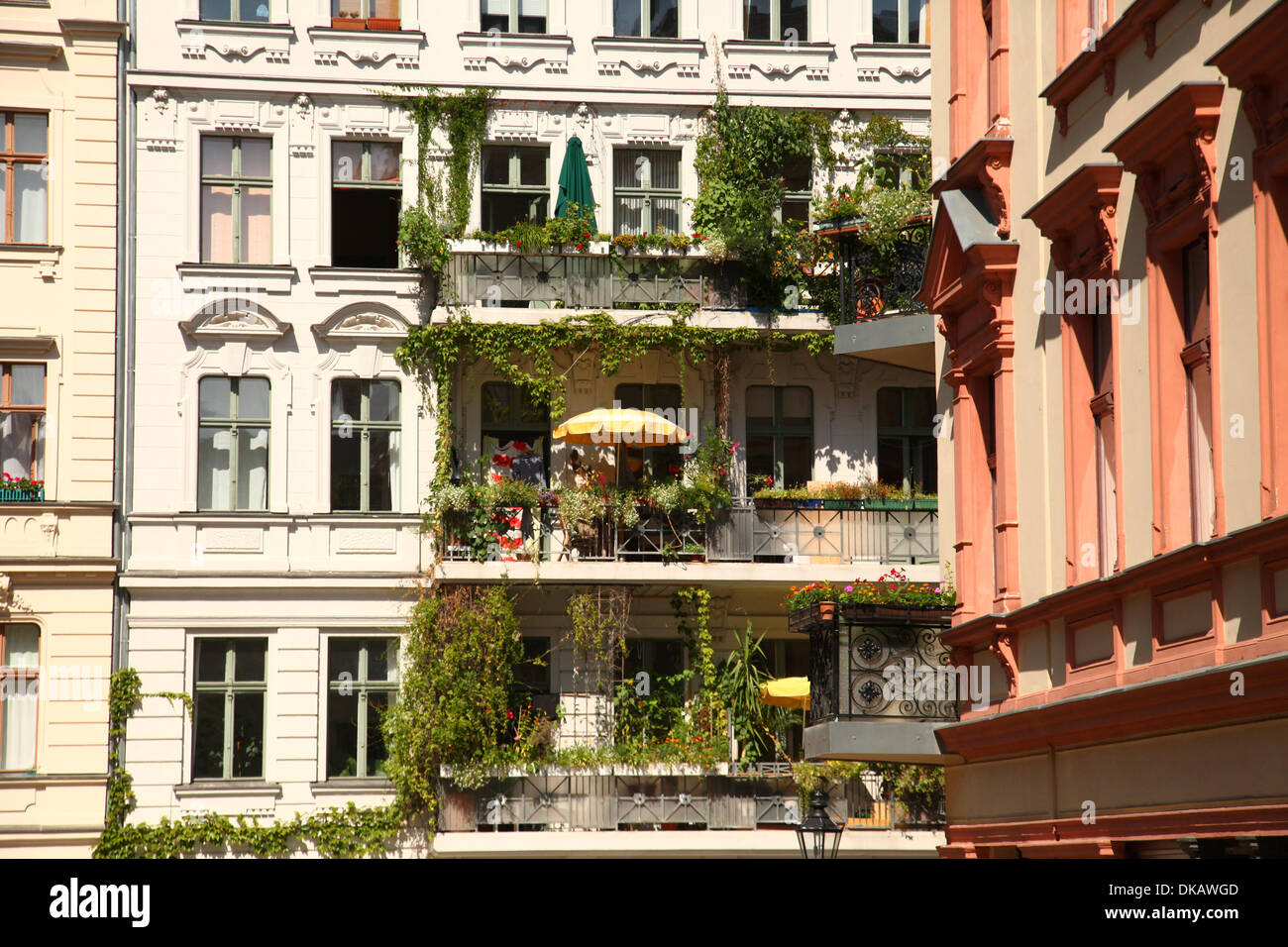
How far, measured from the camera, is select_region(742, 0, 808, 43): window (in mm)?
27500

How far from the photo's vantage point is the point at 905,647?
1470 cm

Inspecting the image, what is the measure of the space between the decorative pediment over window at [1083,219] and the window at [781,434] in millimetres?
14718

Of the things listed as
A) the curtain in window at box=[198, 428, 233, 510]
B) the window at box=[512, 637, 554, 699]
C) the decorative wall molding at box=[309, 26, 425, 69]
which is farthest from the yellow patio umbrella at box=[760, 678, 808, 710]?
the decorative wall molding at box=[309, 26, 425, 69]

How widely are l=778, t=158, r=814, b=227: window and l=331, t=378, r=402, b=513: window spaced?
7079 millimetres

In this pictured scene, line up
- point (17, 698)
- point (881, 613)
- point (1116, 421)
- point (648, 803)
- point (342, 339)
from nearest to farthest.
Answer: point (1116, 421), point (881, 613), point (648, 803), point (17, 698), point (342, 339)

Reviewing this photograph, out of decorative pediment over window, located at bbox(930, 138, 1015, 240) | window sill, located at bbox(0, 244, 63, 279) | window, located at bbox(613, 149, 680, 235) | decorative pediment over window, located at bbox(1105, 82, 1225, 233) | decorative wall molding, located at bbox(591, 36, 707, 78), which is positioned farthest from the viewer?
decorative wall molding, located at bbox(591, 36, 707, 78)

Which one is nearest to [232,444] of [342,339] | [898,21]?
[342,339]

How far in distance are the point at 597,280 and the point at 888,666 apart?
12.7 m

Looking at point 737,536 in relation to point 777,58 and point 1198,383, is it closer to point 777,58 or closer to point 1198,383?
point 777,58

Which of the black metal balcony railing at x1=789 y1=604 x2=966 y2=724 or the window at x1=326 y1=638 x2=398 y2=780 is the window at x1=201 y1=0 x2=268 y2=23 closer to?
the window at x1=326 y1=638 x2=398 y2=780

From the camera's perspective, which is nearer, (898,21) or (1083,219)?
(1083,219)

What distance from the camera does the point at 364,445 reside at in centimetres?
2605

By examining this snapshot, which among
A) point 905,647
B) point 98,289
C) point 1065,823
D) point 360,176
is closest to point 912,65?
point 360,176
